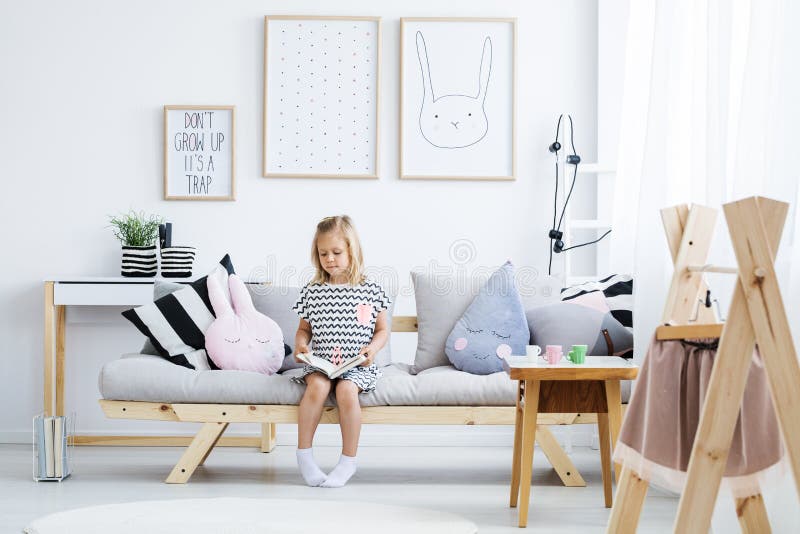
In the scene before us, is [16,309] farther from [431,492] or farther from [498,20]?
[498,20]

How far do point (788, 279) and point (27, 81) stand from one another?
316cm

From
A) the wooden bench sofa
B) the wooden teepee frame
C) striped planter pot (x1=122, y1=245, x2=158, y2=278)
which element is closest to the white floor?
the wooden bench sofa

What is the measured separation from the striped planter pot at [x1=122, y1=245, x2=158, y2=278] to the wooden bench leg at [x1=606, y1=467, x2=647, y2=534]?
2376 mm

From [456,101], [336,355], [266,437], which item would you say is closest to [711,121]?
[336,355]

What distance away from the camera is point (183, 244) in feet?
12.0

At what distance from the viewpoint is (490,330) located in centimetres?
299

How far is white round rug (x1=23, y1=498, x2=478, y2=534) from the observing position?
6.95 feet

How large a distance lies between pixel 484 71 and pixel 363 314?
1.33 m

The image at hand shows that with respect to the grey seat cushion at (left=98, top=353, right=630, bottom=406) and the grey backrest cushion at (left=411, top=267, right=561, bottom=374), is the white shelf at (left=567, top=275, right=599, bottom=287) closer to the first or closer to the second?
the grey backrest cushion at (left=411, top=267, right=561, bottom=374)

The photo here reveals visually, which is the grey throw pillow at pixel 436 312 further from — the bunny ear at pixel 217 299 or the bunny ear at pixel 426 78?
the bunny ear at pixel 426 78

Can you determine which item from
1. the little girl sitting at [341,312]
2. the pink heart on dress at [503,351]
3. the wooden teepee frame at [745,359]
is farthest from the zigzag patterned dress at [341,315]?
the wooden teepee frame at [745,359]

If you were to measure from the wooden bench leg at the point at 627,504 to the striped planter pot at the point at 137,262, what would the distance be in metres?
2.38

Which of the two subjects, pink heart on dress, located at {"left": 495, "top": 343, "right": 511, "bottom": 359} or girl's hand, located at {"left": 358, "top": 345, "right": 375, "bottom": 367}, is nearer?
girl's hand, located at {"left": 358, "top": 345, "right": 375, "bottom": 367}

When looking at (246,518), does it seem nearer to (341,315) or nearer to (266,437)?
(341,315)
